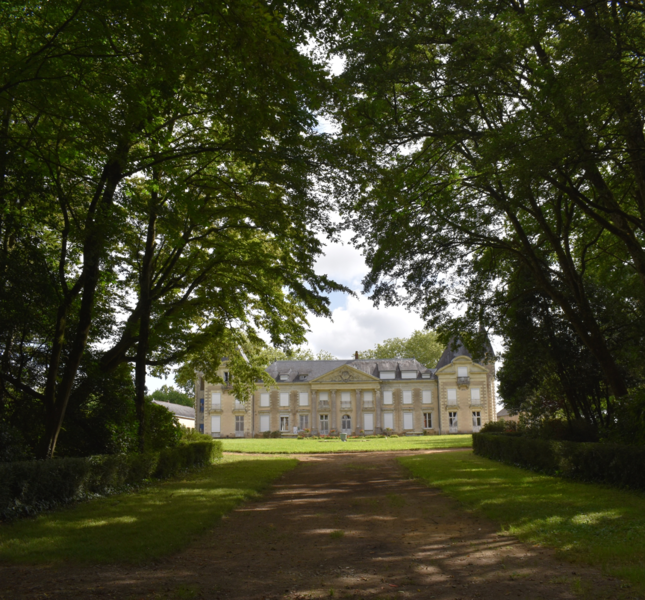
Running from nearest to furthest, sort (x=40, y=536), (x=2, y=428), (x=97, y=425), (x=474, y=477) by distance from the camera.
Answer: (x=40, y=536) → (x=2, y=428) → (x=97, y=425) → (x=474, y=477)

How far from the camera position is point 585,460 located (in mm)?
10516

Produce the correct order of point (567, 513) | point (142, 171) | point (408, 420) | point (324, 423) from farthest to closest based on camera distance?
1. point (324, 423)
2. point (408, 420)
3. point (142, 171)
4. point (567, 513)

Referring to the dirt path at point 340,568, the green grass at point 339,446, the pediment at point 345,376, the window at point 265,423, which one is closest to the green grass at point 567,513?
the dirt path at point 340,568

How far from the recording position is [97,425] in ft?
37.3

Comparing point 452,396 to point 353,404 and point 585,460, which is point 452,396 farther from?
point 585,460

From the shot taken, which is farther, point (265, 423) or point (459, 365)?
point (265, 423)

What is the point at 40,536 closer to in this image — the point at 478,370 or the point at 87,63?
the point at 87,63

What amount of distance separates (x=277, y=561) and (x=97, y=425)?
24.5ft

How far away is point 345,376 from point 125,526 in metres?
45.8

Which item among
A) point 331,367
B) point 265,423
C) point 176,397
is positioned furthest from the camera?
point 176,397

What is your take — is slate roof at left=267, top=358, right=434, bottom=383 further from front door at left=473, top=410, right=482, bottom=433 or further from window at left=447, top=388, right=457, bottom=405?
front door at left=473, top=410, right=482, bottom=433

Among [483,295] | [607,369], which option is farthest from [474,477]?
[483,295]

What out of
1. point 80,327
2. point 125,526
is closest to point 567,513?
point 125,526

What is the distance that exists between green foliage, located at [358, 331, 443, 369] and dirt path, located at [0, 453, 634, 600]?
5422cm
